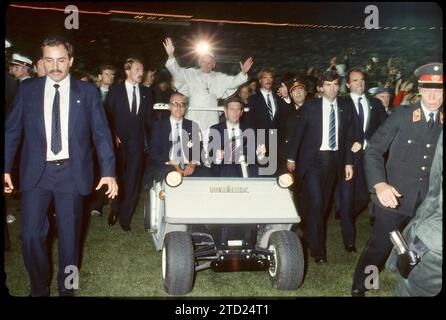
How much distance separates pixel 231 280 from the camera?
4855 mm

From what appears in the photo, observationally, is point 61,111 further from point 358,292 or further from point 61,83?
point 358,292

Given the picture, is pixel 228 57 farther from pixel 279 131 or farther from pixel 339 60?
pixel 279 131

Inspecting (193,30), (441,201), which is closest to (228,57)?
(193,30)

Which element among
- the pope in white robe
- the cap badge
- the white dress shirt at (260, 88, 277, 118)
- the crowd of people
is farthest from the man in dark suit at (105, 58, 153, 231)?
the cap badge

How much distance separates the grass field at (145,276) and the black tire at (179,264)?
0.94ft

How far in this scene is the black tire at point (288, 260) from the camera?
422 cm

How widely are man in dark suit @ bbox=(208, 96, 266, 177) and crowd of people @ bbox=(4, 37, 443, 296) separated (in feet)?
0.04

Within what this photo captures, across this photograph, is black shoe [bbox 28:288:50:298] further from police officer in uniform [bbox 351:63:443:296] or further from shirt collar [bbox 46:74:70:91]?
police officer in uniform [bbox 351:63:443:296]

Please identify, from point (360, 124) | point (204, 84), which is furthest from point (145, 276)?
point (204, 84)

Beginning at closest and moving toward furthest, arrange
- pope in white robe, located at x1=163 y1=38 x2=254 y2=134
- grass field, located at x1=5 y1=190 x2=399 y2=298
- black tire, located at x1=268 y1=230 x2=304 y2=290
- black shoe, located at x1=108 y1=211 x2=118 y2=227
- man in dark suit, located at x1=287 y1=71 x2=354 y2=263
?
black tire, located at x1=268 y1=230 x2=304 y2=290 < grass field, located at x1=5 y1=190 x2=399 y2=298 < man in dark suit, located at x1=287 y1=71 x2=354 y2=263 < black shoe, located at x1=108 y1=211 x2=118 y2=227 < pope in white robe, located at x1=163 y1=38 x2=254 y2=134

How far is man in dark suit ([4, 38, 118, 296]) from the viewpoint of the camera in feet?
12.6

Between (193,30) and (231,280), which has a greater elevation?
(193,30)

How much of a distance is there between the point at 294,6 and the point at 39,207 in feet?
48.4

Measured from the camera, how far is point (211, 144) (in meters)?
5.20
